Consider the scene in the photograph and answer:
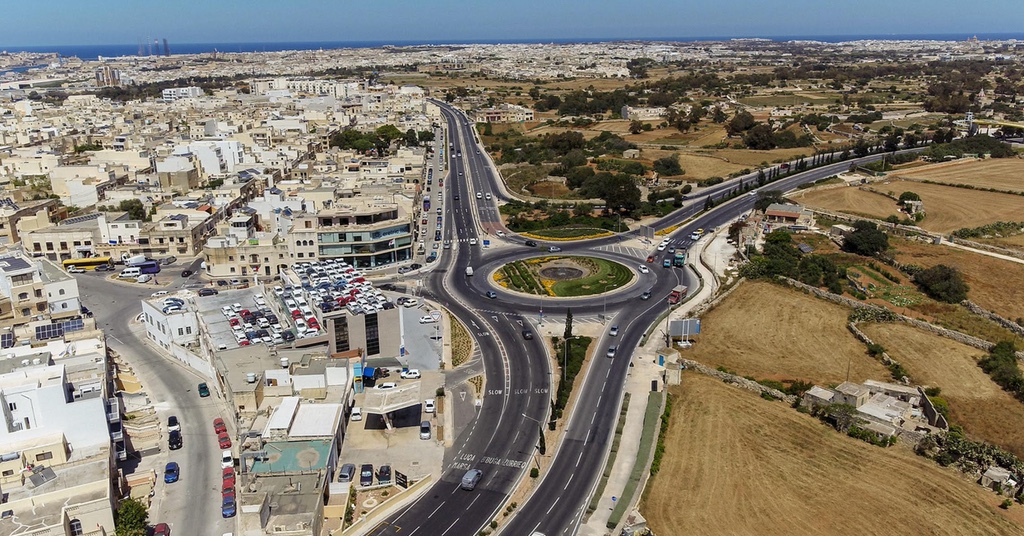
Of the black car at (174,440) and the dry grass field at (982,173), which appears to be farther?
the dry grass field at (982,173)

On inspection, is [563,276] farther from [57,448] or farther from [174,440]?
[57,448]

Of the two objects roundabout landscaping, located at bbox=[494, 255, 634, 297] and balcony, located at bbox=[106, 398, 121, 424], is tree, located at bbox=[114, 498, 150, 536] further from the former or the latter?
roundabout landscaping, located at bbox=[494, 255, 634, 297]

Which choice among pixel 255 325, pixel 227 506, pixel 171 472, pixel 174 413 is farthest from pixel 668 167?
pixel 227 506

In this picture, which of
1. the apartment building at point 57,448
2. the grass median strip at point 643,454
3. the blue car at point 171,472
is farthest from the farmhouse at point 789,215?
the apartment building at point 57,448

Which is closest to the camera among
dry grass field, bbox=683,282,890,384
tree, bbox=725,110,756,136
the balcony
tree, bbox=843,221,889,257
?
the balcony

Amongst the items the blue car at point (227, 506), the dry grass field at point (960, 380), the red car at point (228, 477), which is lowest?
the blue car at point (227, 506)

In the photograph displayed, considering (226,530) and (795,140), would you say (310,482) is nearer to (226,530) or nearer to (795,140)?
(226,530)

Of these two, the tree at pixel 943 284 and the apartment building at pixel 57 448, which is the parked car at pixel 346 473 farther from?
the tree at pixel 943 284

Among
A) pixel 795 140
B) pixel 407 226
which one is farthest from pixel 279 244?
pixel 795 140

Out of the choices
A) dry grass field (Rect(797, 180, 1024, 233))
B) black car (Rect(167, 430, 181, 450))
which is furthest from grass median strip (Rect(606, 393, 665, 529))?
dry grass field (Rect(797, 180, 1024, 233))
